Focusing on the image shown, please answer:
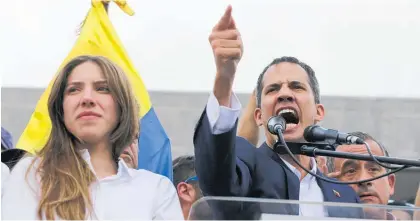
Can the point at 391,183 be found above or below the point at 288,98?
below

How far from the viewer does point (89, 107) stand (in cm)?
275

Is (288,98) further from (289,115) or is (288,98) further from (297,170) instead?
(297,170)

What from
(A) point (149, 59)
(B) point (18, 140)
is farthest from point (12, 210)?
(A) point (149, 59)

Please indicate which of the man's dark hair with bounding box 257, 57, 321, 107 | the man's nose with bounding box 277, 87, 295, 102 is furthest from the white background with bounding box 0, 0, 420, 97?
the man's nose with bounding box 277, 87, 295, 102

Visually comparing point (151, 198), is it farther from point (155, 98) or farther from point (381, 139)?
point (381, 139)

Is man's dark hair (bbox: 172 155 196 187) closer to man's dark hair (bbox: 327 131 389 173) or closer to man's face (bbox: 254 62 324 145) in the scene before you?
man's face (bbox: 254 62 324 145)

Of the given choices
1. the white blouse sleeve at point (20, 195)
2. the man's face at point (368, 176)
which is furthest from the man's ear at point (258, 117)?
the white blouse sleeve at point (20, 195)

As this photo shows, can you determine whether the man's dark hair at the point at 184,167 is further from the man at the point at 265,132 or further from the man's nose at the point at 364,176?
the man's nose at the point at 364,176

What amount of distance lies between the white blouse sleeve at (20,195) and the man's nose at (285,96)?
0.97 metres

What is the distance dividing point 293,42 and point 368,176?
57 centimetres

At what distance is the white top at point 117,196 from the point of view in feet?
8.73

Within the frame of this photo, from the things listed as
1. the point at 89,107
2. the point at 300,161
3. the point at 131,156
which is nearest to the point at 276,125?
the point at 300,161

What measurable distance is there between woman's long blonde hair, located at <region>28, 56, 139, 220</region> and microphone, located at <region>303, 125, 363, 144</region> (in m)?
0.65

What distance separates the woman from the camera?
269 cm
